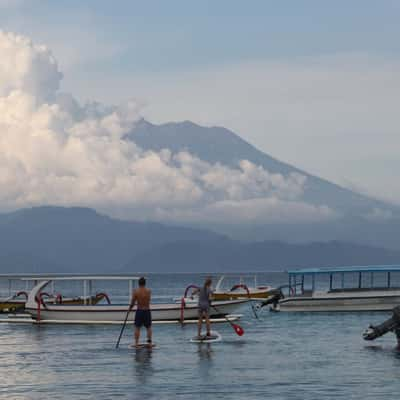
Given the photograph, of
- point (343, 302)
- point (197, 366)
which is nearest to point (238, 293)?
point (343, 302)

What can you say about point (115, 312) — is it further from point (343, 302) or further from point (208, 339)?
point (343, 302)

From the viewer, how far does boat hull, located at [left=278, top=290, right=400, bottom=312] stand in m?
59.6

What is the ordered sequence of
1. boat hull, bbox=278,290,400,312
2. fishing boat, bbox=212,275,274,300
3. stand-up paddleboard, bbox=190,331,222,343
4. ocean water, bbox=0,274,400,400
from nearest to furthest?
ocean water, bbox=0,274,400,400
stand-up paddleboard, bbox=190,331,222,343
boat hull, bbox=278,290,400,312
fishing boat, bbox=212,275,274,300

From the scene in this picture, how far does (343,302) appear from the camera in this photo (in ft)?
198

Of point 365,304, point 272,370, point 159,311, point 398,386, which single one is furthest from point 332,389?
point 365,304

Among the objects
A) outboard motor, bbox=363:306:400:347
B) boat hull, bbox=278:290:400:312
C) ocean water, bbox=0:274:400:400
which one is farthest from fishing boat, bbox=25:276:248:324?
boat hull, bbox=278:290:400:312

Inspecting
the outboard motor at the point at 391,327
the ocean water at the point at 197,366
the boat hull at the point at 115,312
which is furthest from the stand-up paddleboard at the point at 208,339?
the boat hull at the point at 115,312

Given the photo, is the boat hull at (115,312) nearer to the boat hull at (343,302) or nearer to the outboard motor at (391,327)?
the outboard motor at (391,327)

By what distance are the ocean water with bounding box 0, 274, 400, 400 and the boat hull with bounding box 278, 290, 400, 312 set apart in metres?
12.4

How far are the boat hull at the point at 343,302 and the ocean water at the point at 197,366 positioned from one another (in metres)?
12.4

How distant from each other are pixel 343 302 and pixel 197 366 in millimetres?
31281

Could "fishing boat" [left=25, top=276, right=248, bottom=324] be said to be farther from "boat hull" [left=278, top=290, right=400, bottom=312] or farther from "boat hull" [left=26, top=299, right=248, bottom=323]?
"boat hull" [left=278, top=290, right=400, bottom=312]

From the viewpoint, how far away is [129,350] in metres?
35.6

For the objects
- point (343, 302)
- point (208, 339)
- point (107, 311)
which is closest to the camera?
point (208, 339)
